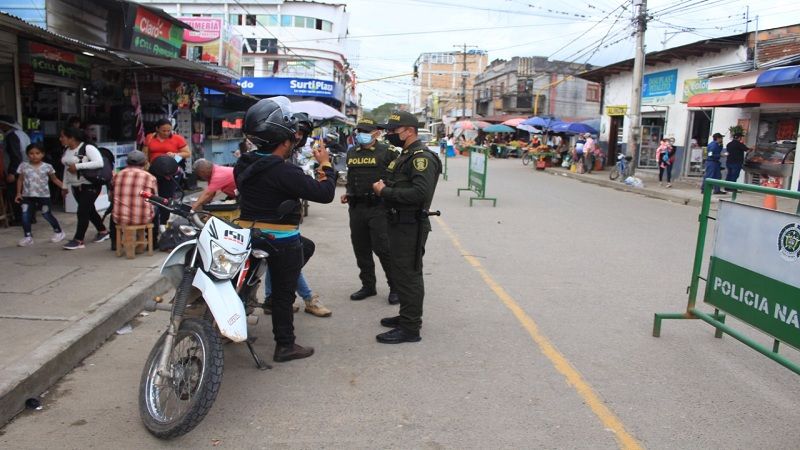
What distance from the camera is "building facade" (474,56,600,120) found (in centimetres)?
5328

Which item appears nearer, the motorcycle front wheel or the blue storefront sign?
the motorcycle front wheel

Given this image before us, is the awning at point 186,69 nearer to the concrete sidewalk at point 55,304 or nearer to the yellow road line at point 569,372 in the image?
the concrete sidewalk at point 55,304

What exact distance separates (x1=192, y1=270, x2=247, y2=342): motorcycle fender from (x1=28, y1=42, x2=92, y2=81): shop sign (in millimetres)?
7631

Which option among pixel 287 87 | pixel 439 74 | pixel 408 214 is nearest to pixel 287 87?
pixel 287 87

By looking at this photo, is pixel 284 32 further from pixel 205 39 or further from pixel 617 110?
pixel 205 39

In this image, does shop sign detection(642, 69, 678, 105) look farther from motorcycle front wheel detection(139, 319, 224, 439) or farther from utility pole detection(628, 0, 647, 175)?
motorcycle front wheel detection(139, 319, 224, 439)

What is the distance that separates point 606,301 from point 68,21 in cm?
1031

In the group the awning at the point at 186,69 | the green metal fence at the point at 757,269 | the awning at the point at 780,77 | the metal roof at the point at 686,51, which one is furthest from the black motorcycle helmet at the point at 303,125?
the metal roof at the point at 686,51

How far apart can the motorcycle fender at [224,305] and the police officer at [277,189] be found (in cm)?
53

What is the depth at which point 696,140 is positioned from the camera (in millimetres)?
21516

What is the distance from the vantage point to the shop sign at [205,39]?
63.7ft

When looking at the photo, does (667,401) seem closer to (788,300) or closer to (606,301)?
(788,300)

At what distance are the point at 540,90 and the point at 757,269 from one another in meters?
51.0

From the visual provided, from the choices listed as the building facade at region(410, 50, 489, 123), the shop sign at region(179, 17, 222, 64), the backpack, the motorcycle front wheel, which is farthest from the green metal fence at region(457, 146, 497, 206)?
the building facade at region(410, 50, 489, 123)
